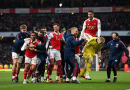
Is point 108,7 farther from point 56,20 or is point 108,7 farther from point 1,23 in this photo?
point 1,23

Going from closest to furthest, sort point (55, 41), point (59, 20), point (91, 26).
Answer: point (55, 41), point (91, 26), point (59, 20)

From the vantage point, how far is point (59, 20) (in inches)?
1932

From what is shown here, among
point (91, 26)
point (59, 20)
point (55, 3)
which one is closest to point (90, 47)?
point (91, 26)

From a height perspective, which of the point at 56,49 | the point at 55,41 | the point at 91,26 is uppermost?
the point at 91,26

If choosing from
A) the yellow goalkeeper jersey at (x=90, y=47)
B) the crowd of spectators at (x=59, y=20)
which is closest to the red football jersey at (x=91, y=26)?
the yellow goalkeeper jersey at (x=90, y=47)

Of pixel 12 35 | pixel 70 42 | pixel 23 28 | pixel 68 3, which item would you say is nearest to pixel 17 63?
pixel 23 28

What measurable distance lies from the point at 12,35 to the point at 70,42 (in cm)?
3467

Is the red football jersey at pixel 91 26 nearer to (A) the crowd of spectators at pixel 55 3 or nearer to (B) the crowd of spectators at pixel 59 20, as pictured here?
(B) the crowd of spectators at pixel 59 20

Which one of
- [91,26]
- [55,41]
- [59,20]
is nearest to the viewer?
[55,41]

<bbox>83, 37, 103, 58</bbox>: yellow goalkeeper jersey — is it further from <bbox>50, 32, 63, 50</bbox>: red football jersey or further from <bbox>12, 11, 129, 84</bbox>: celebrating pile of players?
<bbox>50, 32, 63, 50</bbox>: red football jersey

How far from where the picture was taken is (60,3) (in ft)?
166

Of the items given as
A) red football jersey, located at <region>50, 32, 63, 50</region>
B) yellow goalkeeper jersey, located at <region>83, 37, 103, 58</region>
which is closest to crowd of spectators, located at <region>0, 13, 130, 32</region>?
yellow goalkeeper jersey, located at <region>83, 37, 103, 58</region>

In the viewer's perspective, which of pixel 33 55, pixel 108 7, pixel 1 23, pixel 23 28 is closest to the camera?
pixel 33 55

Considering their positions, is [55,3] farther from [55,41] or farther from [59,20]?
[55,41]
